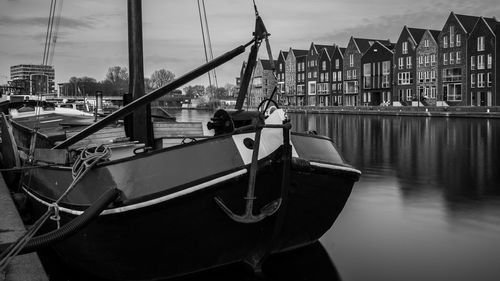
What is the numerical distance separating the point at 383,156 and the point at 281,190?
67.8ft

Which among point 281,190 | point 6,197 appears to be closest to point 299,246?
point 281,190

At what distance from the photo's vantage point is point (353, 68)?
108m

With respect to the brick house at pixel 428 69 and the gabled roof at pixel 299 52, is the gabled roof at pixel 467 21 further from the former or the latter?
the gabled roof at pixel 299 52

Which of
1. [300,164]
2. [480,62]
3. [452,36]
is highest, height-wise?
[452,36]

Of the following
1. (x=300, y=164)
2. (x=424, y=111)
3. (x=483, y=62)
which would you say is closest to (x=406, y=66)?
(x=483, y=62)

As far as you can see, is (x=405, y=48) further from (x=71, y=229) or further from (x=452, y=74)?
(x=71, y=229)

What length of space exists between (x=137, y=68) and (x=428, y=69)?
85.3 meters

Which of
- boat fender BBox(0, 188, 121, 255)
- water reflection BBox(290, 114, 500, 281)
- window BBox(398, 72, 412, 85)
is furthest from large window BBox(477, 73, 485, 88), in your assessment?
boat fender BBox(0, 188, 121, 255)

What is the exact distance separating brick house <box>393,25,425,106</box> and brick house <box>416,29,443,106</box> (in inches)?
39.8

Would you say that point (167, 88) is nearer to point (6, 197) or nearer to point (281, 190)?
point (281, 190)

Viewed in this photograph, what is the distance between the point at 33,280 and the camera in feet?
20.4

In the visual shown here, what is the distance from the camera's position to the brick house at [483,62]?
74.9 meters

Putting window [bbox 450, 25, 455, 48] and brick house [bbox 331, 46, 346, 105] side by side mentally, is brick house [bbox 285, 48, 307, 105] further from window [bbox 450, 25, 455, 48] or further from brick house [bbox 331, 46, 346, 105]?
window [bbox 450, 25, 455, 48]

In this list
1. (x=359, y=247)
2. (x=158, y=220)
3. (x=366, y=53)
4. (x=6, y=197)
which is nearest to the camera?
(x=158, y=220)
